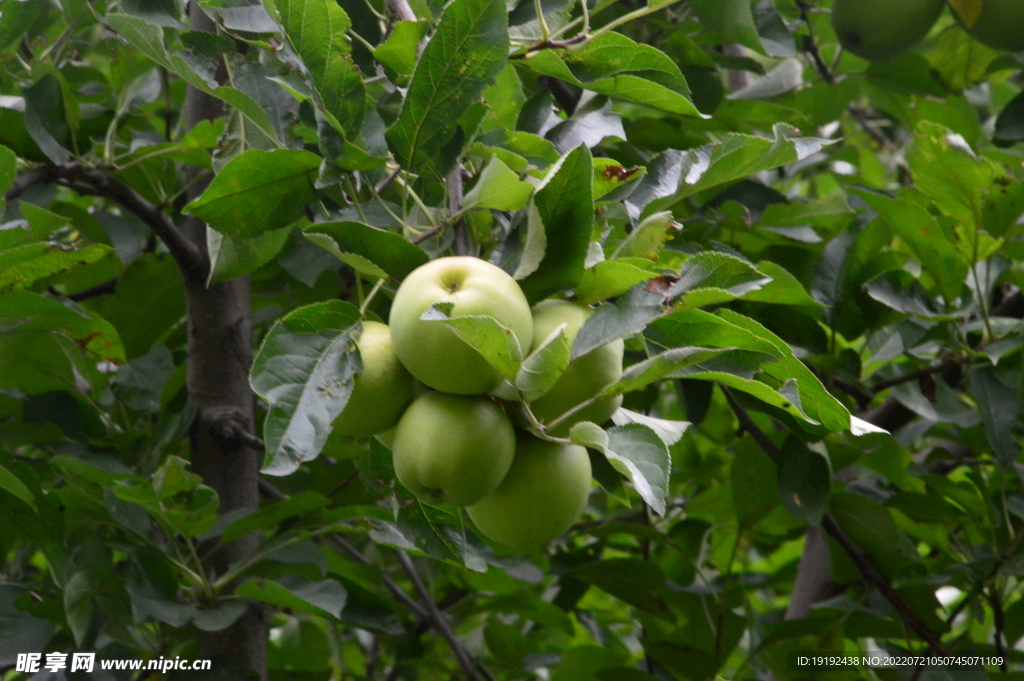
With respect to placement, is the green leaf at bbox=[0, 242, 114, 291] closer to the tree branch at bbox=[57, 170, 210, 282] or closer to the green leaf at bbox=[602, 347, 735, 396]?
the tree branch at bbox=[57, 170, 210, 282]

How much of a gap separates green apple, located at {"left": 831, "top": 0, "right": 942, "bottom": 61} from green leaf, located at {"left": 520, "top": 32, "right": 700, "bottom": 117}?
76cm

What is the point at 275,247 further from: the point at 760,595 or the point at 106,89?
the point at 760,595

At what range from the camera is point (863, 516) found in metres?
1.41

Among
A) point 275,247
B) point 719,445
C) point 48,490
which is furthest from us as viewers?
point 719,445

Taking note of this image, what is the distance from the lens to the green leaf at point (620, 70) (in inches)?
38.6

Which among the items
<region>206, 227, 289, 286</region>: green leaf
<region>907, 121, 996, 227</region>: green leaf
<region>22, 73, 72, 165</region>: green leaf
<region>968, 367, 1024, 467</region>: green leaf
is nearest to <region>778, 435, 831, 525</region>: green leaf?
<region>968, 367, 1024, 467</region>: green leaf

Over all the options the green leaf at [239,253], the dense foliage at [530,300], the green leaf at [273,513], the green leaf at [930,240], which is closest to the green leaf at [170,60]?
the dense foliage at [530,300]

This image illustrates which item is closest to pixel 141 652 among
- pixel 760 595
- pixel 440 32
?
pixel 440 32

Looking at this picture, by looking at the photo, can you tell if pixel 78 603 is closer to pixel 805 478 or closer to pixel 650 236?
pixel 650 236

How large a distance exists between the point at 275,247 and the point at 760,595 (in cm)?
218

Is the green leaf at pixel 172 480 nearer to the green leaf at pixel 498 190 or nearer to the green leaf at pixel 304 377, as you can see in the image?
the green leaf at pixel 304 377

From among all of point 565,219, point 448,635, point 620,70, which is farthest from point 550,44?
point 448,635

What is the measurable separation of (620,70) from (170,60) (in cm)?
50

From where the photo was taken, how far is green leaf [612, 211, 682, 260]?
2.70 feet
